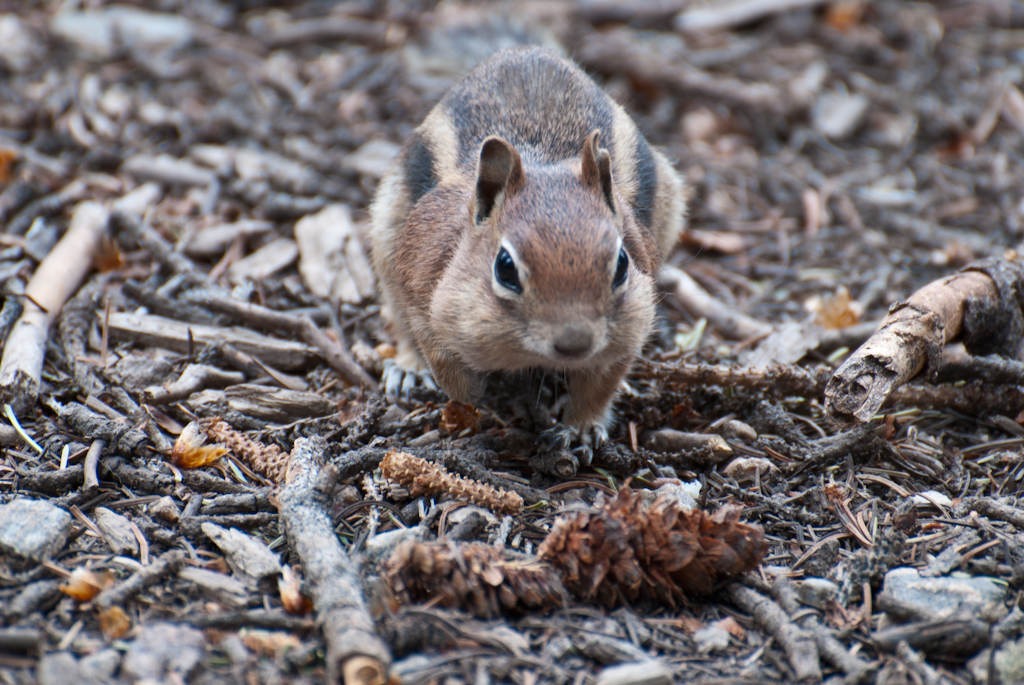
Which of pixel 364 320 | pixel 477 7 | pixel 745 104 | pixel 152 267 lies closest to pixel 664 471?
pixel 364 320

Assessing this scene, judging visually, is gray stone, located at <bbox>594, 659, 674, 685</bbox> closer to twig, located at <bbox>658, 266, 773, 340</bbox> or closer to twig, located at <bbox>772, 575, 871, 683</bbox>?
twig, located at <bbox>772, 575, 871, 683</bbox>

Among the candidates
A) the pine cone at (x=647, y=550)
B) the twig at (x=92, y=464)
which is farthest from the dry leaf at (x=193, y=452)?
the pine cone at (x=647, y=550)

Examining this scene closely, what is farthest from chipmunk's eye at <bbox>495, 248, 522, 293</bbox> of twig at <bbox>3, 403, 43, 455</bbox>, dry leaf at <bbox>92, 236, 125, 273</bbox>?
dry leaf at <bbox>92, 236, 125, 273</bbox>

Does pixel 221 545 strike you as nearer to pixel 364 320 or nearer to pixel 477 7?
pixel 364 320

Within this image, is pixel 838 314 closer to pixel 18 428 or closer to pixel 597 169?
pixel 597 169

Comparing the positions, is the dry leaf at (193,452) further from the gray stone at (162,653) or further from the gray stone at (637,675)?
the gray stone at (637,675)

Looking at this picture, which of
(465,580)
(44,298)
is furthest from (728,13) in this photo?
(465,580)
